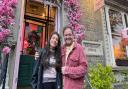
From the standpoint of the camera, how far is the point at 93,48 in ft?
20.3

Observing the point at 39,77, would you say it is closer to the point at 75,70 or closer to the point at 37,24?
the point at 75,70

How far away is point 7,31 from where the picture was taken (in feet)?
14.0

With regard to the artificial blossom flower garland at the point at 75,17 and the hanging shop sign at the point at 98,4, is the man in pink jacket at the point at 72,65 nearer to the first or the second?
the artificial blossom flower garland at the point at 75,17

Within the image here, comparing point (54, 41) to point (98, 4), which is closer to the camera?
point (54, 41)

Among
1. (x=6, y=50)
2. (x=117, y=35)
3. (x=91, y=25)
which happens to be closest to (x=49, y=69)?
(x=6, y=50)

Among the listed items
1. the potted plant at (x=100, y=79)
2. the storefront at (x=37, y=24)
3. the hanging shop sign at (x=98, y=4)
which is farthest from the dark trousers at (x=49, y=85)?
the hanging shop sign at (x=98, y=4)

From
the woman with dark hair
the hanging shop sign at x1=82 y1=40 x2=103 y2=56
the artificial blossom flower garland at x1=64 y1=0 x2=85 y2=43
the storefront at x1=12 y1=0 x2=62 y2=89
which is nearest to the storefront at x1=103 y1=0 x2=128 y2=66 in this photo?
the hanging shop sign at x1=82 y1=40 x2=103 y2=56

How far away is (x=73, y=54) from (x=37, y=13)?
13.8 feet

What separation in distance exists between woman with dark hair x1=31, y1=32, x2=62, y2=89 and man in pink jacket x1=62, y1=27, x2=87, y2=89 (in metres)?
0.14

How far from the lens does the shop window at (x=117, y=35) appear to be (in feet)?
23.1

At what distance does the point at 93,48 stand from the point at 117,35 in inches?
58.5

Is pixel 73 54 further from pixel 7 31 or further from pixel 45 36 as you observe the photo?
pixel 45 36

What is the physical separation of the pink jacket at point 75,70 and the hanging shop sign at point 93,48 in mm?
3006

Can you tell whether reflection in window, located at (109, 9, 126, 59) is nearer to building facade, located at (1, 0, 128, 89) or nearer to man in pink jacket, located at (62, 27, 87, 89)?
building facade, located at (1, 0, 128, 89)
